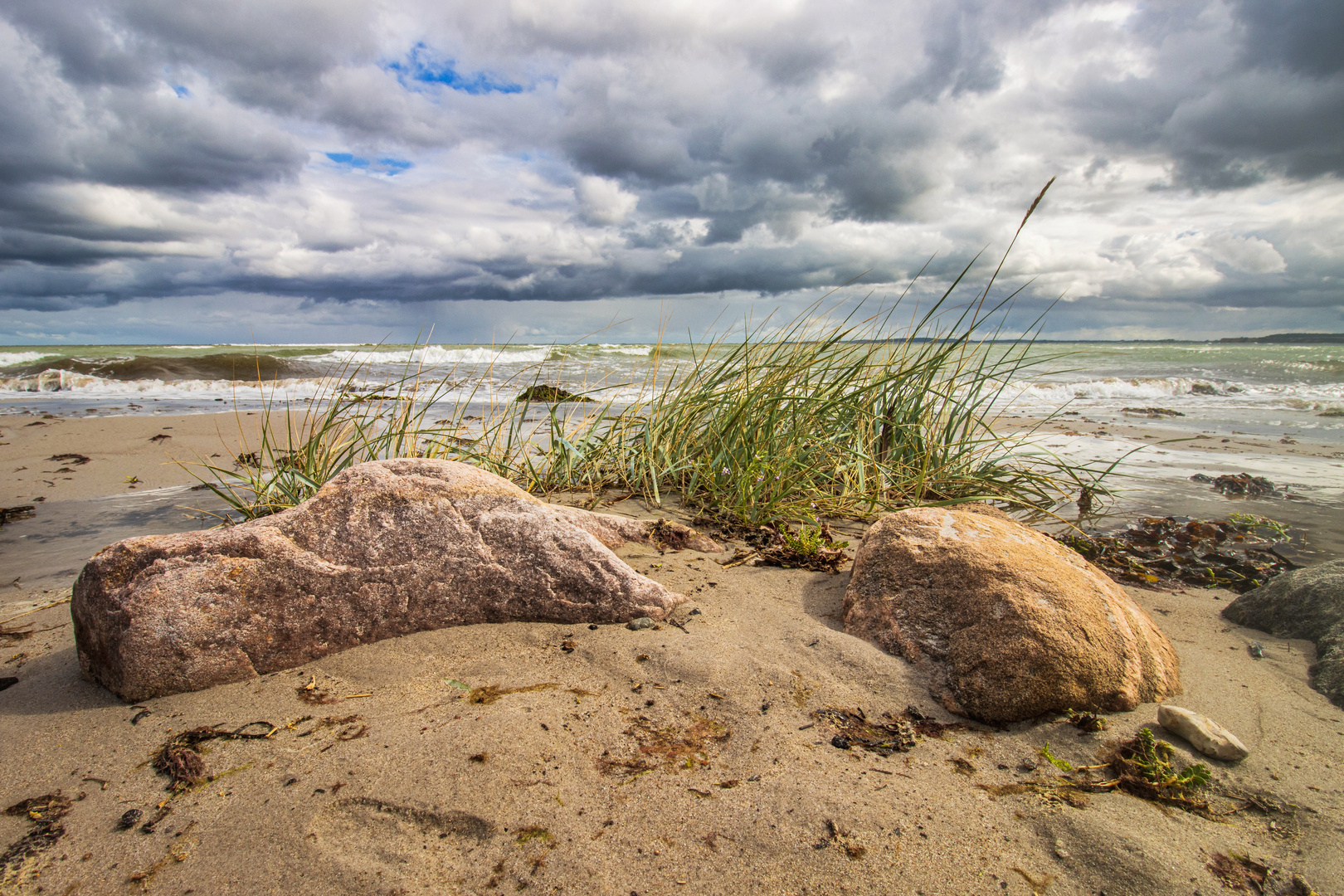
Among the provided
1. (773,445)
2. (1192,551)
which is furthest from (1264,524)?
(773,445)

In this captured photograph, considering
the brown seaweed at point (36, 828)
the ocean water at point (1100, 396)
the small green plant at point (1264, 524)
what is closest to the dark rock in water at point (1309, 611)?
the ocean water at point (1100, 396)

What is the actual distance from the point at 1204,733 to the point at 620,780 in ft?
4.48

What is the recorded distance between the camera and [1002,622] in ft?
5.69

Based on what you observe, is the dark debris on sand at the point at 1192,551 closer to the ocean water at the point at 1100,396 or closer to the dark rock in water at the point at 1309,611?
the ocean water at the point at 1100,396

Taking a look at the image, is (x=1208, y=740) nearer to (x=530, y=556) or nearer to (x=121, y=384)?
(x=530, y=556)

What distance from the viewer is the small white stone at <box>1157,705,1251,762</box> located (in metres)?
1.47

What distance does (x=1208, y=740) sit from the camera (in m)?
1.48

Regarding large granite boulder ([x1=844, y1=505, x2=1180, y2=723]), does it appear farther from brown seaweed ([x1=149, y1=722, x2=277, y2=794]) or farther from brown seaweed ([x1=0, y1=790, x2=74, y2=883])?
brown seaweed ([x1=0, y1=790, x2=74, y2=883])

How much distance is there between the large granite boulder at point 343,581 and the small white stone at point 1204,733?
1.36m

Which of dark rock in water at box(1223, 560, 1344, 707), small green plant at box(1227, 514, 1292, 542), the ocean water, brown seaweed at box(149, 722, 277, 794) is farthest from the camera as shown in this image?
the ocean water

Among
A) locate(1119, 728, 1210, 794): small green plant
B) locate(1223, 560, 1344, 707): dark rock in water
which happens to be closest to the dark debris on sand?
locate(1223, 560, 1344, 707): dark rock in water

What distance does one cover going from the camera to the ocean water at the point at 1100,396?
4102mm

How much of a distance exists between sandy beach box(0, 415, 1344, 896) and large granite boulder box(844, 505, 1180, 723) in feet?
0.25

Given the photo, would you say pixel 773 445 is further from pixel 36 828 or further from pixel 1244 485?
pixel 1244 485
